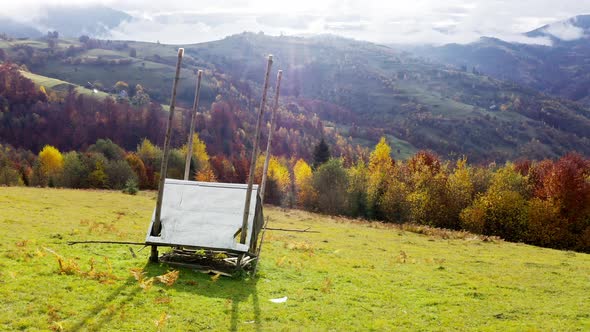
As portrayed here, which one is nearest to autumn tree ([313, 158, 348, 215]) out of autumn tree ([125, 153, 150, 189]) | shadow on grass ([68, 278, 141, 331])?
autumn tree ([125, 153, 150, 189])

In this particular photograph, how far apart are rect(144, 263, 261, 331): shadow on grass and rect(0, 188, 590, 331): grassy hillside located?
0.18 ft

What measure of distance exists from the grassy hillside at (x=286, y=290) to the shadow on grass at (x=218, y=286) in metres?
0.05

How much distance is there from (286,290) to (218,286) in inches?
134

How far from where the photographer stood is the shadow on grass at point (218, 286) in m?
19.3

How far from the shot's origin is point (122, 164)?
322 feet

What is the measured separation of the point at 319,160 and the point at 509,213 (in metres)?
54.9

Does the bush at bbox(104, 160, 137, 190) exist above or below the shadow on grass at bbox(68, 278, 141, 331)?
below

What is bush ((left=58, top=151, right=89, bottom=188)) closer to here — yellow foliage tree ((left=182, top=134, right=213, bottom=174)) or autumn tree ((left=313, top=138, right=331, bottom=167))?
yellow foliage tree ((left=182, top=134, right=213, bottom=174))

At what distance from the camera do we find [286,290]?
872 inches

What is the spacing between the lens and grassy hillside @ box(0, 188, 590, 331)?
1656cm

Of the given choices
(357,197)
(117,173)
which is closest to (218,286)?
(357,197)

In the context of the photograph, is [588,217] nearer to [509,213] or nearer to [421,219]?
[509,213]

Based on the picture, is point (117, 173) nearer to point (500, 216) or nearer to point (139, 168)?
point (139, 168)

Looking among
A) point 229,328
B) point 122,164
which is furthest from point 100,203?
point 122,164
